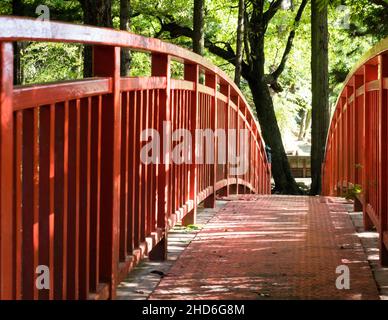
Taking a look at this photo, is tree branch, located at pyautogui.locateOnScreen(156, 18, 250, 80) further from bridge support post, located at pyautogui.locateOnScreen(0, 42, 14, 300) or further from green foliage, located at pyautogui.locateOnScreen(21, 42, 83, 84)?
bridge support post, located at pyautogui.locateOnScreen(0, 42, 14, 300)

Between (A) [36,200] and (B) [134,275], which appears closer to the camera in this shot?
(A) [36,200]

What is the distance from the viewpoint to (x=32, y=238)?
2578 millimetres

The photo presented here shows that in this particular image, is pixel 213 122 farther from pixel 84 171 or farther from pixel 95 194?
pixel 84 171

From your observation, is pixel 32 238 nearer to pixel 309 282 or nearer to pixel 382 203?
pixel 309 282

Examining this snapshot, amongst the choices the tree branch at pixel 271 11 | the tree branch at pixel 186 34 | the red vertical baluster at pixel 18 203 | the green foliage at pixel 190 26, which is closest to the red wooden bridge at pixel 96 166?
the red vertical baluster at pixel 18 203

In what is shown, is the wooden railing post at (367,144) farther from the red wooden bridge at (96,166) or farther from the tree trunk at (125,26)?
the tree trunk at (125,26)

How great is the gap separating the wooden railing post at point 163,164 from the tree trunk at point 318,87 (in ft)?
42.3

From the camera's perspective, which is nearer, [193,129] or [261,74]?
[193,129]

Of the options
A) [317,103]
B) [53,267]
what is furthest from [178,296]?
[317,103]

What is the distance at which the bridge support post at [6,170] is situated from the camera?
2.19m

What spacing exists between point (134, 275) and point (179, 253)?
0.80 metres

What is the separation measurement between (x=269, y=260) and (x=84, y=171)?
2215 millimetres

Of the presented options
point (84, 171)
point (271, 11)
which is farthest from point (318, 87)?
point (84, 171)

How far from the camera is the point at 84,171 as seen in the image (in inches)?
129
